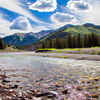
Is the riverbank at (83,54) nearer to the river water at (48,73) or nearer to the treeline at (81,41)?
the river water at (48,73)

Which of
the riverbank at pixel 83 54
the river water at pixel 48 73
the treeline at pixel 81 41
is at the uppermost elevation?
the treeline at pixel 81 41

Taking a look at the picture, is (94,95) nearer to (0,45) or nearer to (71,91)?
(71,91)

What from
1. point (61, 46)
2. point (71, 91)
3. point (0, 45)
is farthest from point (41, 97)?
point (0, 45)

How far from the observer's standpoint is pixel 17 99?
731 cm

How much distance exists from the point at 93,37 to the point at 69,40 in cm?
2465

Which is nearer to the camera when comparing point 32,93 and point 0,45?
point 32,93

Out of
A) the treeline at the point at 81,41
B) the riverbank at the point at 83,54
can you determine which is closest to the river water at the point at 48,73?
the riverbank at the point at 83,54

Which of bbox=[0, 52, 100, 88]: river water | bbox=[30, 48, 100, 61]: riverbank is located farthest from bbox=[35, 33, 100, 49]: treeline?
bbox=[0, 52, 100, 88]: river water

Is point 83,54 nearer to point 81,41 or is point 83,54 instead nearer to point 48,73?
point 48,73

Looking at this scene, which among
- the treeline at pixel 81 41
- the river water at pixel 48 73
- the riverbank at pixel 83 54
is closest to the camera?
the river water at pixel 48 73

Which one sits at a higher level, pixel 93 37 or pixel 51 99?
pixel 93 37

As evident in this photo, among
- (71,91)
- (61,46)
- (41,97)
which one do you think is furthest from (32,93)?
(61,46)

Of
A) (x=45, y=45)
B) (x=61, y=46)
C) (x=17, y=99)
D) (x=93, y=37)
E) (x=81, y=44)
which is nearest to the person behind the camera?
(x=17, y=99)

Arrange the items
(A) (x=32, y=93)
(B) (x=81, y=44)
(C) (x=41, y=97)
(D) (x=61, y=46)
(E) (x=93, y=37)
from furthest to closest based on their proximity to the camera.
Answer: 1. (D) (x=61, y=46)
2. (B) (x=81, y=44)
3. (E) (x=93, y=37)
4. (A) (x=32, y=93)
5. (C) (x=41, y=97)
